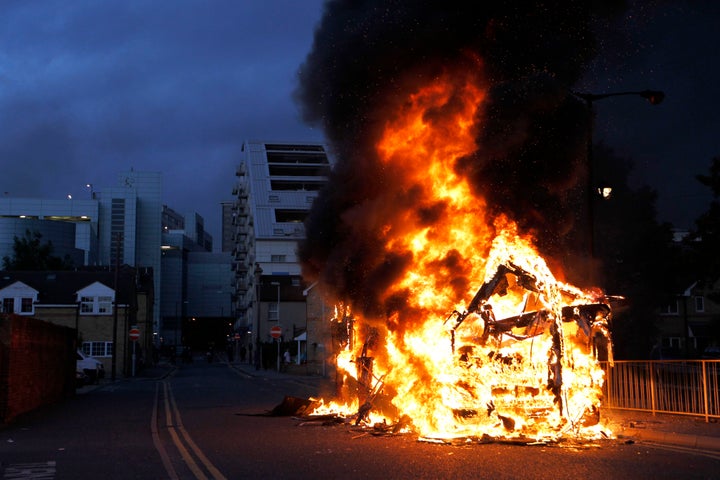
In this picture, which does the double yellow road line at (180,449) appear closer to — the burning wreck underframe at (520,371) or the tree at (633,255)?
the burning wreck underframe at (520,371)

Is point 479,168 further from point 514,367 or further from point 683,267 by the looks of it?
point 683,267


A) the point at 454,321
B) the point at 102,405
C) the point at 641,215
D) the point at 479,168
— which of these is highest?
the point at 641,215

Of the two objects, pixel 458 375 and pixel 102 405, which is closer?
pixel 458 375

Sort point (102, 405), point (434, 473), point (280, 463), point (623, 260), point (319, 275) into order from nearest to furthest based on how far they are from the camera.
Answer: point (434, 473) → point (280, 463) → point (319, 275) → point (102, 405) → point (623, 260)

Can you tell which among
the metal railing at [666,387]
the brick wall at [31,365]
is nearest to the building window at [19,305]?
the brick wall at [31,365]

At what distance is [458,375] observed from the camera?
14.3 meters

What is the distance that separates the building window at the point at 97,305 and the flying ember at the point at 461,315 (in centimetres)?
4978

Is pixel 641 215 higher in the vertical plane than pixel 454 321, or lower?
higher

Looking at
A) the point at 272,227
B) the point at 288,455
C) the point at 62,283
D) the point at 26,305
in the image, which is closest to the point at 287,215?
the point at 272,227

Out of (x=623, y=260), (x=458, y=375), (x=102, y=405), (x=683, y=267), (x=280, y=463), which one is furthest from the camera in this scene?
(x=623, y=260)

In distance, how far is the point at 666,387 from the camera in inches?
718

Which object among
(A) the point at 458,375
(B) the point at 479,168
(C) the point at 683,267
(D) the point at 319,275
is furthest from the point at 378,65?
(C) the point at 683,267

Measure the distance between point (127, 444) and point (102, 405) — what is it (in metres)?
12.3

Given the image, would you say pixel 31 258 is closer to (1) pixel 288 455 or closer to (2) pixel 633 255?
(2) pixel 633 255
